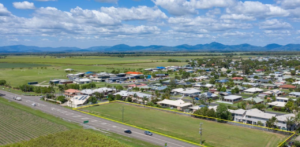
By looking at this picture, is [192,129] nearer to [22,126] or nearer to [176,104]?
[176,104]

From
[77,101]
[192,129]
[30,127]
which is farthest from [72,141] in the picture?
[77,101]

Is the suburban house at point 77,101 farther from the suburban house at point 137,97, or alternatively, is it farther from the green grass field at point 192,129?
the suburban house at point 137,97

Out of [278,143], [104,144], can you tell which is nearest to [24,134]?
[104,144]

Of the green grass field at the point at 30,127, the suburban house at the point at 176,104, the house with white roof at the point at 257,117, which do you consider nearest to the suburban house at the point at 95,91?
the green grass field at the point at 30,127

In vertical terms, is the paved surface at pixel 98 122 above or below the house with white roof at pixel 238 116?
below

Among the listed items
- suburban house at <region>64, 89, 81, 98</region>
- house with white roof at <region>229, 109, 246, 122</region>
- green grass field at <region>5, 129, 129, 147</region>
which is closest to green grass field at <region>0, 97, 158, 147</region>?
green grass field at <region>5, 129, 129, 147</region>

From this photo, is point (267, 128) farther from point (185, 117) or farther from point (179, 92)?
point (179, 92)

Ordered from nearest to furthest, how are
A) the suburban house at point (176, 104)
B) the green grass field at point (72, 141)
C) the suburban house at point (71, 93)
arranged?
the green grass field at point (72, 141) < the suburban house at point (176, 104) < the suburban house at point (71, 93)
